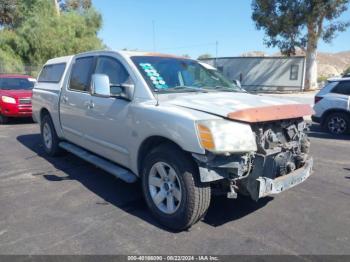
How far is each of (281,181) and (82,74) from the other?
138 inches

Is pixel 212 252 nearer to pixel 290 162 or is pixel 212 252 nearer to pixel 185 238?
pixel 185 238

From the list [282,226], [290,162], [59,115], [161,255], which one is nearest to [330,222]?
[282,226]

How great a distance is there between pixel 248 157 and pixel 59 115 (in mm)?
3973

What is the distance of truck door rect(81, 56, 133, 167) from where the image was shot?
4.33 meters

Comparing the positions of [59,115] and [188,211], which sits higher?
[59,115]

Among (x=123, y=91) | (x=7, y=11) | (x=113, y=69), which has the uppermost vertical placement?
(x=7, y=11)

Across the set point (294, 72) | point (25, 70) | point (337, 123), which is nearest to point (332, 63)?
point (294, 72)

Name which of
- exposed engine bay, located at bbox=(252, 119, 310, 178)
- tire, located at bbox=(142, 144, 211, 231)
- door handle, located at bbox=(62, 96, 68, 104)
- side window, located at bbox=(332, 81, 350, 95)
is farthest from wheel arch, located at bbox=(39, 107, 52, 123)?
side window, located at bbox=(332, 81, 350, 95)

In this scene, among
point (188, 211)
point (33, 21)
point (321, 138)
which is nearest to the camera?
point (188, 211)

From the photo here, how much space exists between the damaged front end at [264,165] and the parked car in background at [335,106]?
6.12m

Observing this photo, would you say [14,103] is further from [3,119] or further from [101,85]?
[101,85]

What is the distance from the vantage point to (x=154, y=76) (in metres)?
4.36

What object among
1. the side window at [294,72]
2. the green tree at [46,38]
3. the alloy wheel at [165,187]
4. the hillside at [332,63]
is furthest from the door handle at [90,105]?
the hillside at [332,63]

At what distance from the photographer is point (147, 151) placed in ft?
13.4
